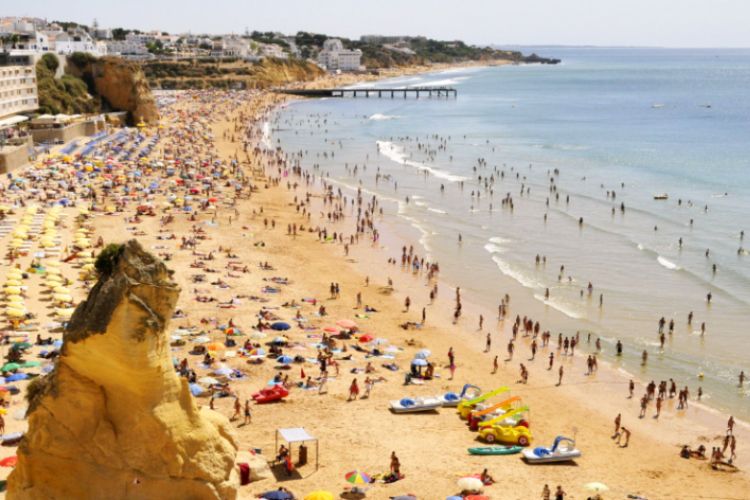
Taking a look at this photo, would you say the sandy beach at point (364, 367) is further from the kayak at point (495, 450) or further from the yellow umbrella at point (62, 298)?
the yellow umbrella at point (62, 298)

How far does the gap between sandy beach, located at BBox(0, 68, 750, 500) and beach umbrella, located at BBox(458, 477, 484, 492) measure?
1.25 ft

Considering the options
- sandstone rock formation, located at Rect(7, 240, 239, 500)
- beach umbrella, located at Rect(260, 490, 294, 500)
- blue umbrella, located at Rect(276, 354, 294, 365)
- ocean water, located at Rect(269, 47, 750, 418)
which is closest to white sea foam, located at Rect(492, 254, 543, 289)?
ocean water, located at Rect(269, 47, 750, 418)

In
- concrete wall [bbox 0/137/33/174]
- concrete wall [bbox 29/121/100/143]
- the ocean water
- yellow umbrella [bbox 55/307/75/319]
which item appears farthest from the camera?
concrete wall [bbox 29/121/100/143]

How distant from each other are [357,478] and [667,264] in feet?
82.6

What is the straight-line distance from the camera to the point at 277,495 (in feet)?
50.4

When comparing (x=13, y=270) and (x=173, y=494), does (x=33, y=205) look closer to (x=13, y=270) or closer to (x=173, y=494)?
(x=13, y=270)

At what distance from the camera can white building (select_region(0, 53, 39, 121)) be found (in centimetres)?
6450

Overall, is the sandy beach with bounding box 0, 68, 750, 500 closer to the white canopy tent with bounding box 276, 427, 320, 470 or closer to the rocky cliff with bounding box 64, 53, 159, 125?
the white canopy tent with bounding box 276, 427, 320, 470

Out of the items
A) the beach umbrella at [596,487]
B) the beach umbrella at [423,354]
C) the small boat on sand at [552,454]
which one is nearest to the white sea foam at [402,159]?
the beach umbrella at [423,354]

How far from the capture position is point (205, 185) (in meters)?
52.5

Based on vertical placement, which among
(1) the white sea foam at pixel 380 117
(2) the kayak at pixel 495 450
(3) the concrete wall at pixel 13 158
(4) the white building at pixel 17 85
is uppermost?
(4) the white building at pixel 17 85

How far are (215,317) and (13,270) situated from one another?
26.1 ft

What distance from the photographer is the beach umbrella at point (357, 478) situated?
1659 centimetres

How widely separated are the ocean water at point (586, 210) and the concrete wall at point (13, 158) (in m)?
21.6
